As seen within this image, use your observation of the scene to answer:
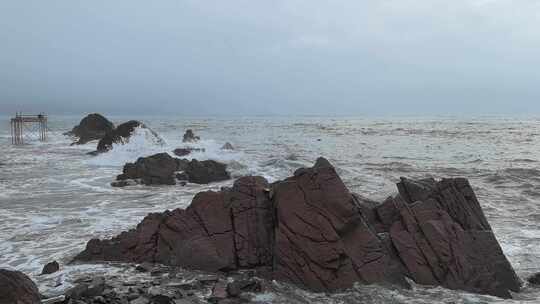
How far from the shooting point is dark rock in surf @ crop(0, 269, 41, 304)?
641 cm

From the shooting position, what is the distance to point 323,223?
857 cm

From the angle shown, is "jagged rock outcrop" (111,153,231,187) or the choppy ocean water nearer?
the choppy ocean water

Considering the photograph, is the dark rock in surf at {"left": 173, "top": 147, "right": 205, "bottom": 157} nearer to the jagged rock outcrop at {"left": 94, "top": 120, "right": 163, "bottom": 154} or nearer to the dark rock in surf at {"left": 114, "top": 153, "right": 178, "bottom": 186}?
the jagged rock outcrop at {"left": 94, "top": 120, "right": 163, "bottom": 154}

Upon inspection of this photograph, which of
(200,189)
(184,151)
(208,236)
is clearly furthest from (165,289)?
(184,151)

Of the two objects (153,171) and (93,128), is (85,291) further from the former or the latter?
(93,128)

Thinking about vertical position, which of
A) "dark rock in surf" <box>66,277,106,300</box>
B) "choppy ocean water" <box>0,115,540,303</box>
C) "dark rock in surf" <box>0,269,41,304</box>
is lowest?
"choppy ocean water" <box>0,115,540,303</box>

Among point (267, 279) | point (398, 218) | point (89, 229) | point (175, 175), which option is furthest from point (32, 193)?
point (398, 218)

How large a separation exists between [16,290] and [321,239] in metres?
4.93

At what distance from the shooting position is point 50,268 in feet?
28.6

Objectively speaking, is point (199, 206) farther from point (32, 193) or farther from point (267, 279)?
point (32, 193)

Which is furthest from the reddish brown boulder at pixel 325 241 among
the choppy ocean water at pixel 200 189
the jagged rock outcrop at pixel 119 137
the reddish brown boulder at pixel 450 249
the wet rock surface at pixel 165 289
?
the jagged rock outcrop at pixel 119 137

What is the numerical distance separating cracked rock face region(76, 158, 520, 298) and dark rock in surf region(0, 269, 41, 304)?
2584 millimetres

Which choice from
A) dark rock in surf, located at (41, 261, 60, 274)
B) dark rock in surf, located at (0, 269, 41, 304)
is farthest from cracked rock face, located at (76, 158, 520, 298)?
dark rock in surf, located at (0, 269, 41, 304)

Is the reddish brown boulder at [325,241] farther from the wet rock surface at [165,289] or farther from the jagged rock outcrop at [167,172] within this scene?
the jagged rock outcrop at [167,172]
